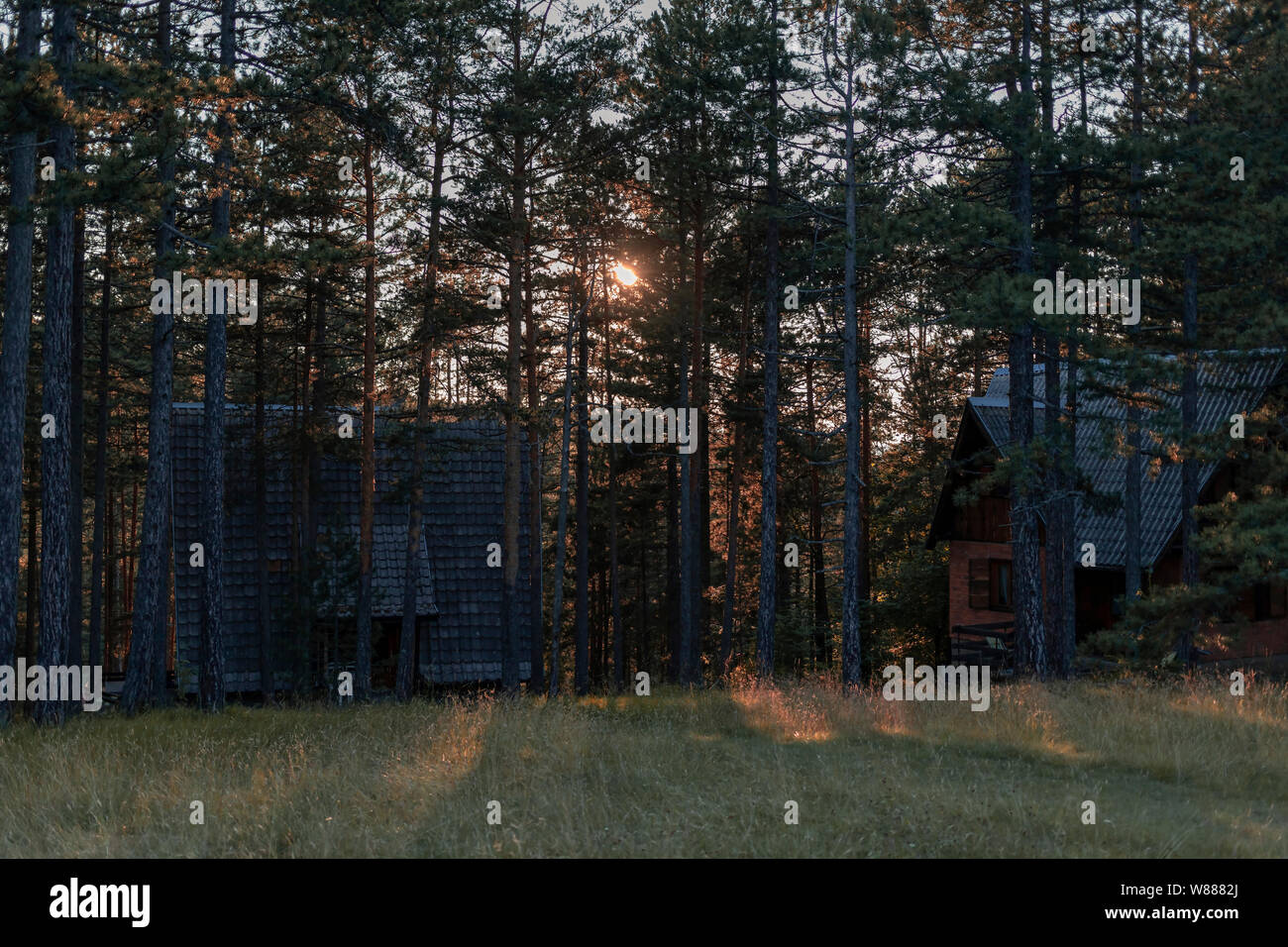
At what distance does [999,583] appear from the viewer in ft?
104

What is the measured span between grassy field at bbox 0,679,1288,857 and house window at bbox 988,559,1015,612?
15969 mm

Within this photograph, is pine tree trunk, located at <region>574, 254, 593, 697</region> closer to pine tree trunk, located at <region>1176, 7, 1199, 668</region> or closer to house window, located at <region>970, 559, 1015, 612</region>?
house window, located at <region>970, 559, 1015, 612</region>

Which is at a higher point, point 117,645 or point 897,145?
point 897,145

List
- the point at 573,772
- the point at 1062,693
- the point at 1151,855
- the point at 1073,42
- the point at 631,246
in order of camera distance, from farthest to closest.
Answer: the point at 631,246 < the point at 1073,42 < the point at 1062,693 < the point at 573,772 < the point at 1151,855

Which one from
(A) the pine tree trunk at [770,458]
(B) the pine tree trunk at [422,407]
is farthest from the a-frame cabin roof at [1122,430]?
(B) the pine tree trunk at [422,407]

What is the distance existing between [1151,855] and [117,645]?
55921 millimetres

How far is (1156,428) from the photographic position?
18422 mm

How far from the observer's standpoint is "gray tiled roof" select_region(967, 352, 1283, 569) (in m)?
19.7

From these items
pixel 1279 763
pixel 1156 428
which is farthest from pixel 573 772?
pixel 1156 428

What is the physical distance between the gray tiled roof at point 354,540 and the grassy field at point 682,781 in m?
12.9

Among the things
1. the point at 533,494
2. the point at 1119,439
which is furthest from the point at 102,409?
the point at 1119,439

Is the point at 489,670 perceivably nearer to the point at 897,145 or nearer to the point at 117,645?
the point at 897,145

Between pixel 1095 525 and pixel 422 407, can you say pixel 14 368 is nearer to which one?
pixel 422 407

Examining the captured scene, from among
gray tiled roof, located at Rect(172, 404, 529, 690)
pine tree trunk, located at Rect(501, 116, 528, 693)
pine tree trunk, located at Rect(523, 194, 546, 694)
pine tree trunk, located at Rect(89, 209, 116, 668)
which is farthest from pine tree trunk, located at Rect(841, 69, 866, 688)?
pine tree trunk, located at Rect(89, 209, 116, 668)
